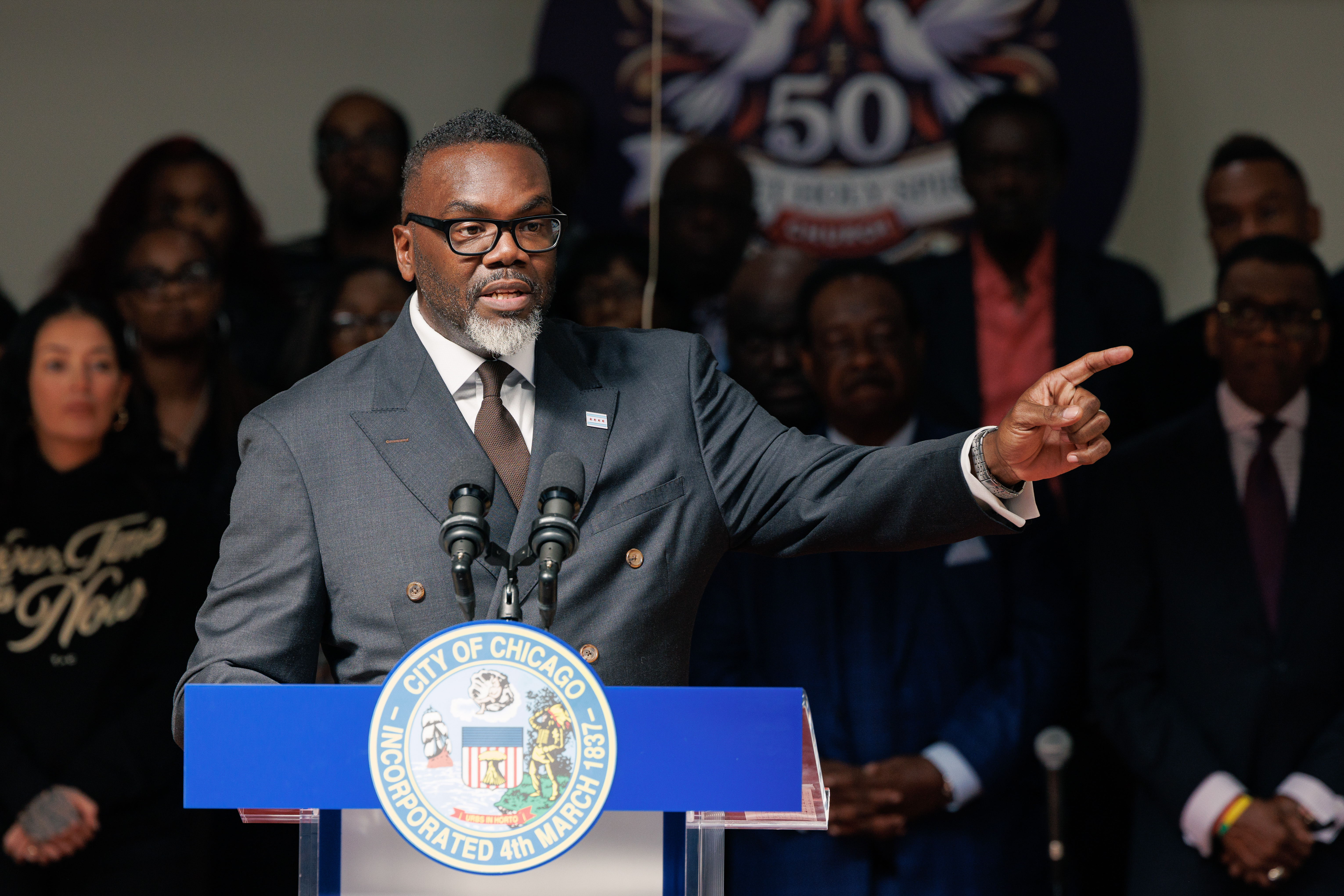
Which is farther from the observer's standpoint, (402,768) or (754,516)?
(754,516)

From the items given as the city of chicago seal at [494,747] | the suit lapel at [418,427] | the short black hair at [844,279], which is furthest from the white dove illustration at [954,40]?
the city of chicago seal at [494,747]

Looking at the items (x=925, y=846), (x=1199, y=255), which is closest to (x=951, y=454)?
(x=925, y=846)

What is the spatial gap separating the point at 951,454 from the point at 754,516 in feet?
0.99

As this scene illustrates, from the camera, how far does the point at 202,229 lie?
4598 mm

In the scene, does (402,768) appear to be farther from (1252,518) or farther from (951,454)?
(1252,518)

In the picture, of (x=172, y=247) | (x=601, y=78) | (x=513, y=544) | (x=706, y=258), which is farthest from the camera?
(x=601, y=78)

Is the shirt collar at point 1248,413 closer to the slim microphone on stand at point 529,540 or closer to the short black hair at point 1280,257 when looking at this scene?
the short black hair at point 1280,257

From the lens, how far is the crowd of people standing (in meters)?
3.33

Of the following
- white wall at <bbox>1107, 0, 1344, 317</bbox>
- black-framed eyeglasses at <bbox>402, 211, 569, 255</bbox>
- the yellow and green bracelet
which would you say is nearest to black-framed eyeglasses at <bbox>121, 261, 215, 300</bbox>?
black-framed eyeglasses at <bbox>402, 211, 569, 255</bbox>

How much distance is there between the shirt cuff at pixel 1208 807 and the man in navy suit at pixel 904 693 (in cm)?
33

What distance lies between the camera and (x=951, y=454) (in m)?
1.98

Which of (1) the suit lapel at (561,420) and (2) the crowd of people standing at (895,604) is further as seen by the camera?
(2) the crowd of people standing at (895,604)

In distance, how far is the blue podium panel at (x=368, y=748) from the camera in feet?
5.37

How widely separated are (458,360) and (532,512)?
0.92 feet
